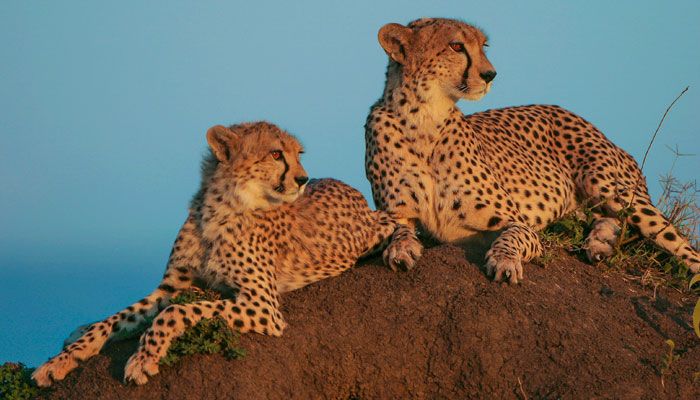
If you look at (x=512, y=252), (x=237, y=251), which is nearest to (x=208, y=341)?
(x=237, y=251)

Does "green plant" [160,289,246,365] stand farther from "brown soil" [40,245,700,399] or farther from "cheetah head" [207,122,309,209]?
"cheetah head" [207,122,309,209]

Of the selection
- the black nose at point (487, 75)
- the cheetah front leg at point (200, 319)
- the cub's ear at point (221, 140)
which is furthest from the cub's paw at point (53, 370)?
the black nose at point (487, 75)

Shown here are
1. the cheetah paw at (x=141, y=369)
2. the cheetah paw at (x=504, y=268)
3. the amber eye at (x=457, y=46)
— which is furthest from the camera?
the amber eye at (x=457, y=46)

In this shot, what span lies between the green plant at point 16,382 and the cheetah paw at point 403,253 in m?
2.19

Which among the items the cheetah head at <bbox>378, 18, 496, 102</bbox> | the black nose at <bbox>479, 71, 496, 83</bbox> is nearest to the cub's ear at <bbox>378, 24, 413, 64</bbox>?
the cheetah head at <bbox>378, 18, 496, 102</bbox>

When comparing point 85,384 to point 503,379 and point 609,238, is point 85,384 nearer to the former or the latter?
point 503,379

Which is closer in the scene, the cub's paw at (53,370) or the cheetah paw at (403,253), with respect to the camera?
the cub's paw at (53,370)

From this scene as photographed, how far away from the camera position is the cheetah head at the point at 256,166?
477cm

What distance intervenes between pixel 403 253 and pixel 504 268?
0.64m

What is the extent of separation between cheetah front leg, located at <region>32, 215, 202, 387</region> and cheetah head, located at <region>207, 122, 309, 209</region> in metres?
0.41

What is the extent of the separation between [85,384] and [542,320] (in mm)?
2542

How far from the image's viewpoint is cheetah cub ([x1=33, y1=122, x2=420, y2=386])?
14.8ft

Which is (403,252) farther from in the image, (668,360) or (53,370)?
(53,370)

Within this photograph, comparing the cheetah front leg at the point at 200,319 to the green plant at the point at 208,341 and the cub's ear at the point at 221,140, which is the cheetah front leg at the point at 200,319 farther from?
the cub's ear at the point at 221,140
